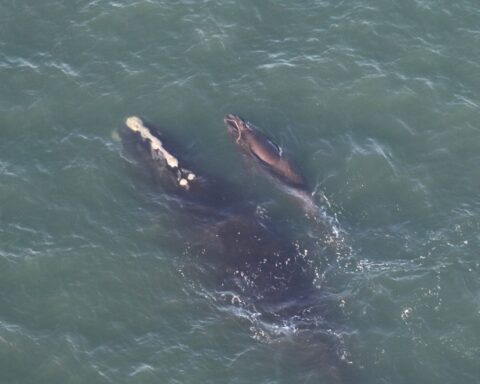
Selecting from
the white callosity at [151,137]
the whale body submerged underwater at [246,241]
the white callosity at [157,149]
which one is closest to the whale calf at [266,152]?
the whale body submerged underwater at [246,241]

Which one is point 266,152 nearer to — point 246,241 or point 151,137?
point 246,241

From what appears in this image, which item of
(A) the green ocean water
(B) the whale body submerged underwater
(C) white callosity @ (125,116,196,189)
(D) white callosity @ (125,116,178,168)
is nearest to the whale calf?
(B) the whale body submerged underwater

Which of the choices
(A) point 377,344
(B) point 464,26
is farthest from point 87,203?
(B) point 464,26

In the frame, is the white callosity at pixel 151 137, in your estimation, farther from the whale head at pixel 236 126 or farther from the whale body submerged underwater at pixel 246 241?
the whale head at pixel 236 126

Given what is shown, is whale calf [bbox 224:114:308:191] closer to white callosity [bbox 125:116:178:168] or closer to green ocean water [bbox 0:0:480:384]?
green ocean water [bbox 0:0:480:384]

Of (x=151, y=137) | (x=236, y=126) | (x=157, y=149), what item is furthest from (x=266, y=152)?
(x=151, y=137)

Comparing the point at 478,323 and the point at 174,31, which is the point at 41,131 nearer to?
the point at 174,31
